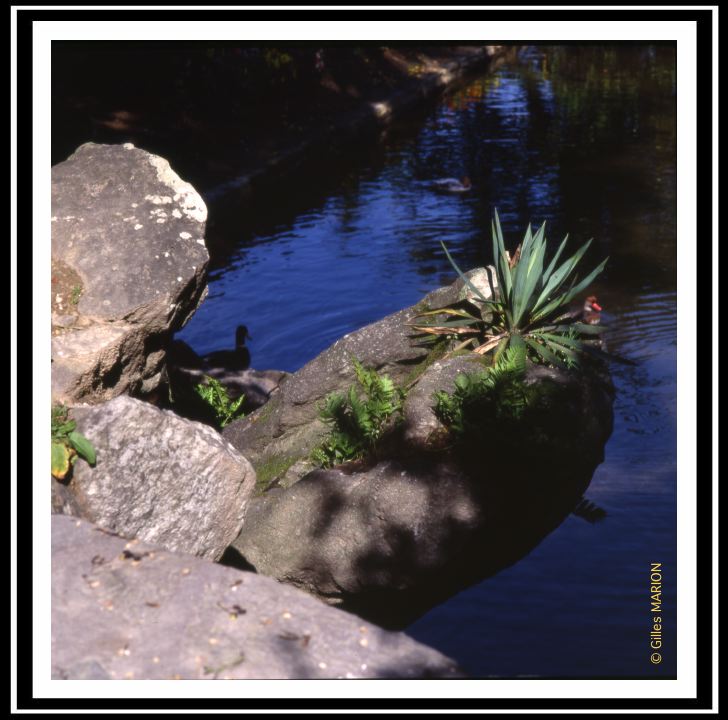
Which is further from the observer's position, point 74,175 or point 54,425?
point 74,175

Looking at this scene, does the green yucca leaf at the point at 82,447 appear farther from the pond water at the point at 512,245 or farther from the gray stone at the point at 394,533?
the pond water at the point at 512,245

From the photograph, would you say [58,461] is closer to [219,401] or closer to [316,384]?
[316,384]

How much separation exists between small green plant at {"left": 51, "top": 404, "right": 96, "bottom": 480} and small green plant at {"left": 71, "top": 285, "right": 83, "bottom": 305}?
1.44m

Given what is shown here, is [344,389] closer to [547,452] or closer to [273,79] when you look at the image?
[547,452]

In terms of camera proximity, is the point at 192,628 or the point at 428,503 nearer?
the point at 192,628

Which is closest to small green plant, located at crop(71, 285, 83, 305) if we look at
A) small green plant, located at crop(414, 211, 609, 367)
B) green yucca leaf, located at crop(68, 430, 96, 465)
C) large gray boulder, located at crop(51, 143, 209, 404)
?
large gray boulder, located at crop(51, 143, 209, 404)

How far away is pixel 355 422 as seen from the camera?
6.74 m

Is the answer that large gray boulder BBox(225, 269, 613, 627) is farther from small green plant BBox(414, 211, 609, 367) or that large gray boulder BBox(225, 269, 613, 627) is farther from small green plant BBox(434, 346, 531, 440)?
small green plant BBox(414, 211, 609, 367)

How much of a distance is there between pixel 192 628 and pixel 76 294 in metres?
2.98

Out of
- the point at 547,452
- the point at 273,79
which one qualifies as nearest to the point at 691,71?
the point at 547,452

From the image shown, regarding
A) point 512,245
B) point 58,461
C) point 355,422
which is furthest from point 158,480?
point 512,245

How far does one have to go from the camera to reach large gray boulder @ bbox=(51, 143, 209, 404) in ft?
18.5

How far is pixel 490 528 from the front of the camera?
591 cm

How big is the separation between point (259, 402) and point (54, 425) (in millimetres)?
4689
